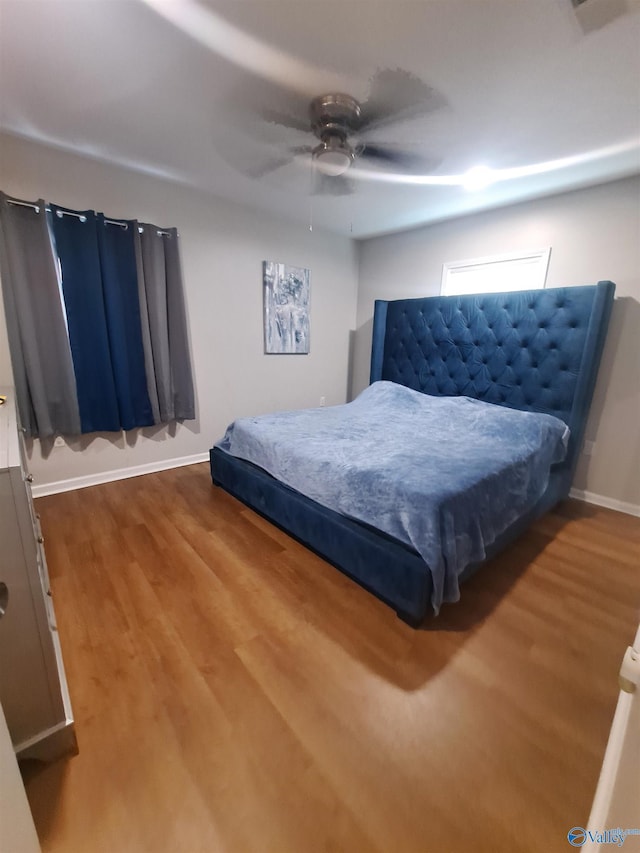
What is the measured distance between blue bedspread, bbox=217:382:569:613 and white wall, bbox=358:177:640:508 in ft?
1.43

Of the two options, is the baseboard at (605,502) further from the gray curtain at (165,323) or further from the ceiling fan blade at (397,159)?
the gray curtain at (165,323)

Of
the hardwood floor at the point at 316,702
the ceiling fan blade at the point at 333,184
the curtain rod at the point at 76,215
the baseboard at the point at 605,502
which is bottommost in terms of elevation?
the hardwood floor at the point at 316,702

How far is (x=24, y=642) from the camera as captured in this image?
1001 mm

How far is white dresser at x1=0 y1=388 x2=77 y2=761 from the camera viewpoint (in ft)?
3.08

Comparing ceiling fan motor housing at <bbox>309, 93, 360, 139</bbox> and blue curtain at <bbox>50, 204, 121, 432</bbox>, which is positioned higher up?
ceiling fan motor housing at <bbox>309, 93, 360, 139</bbox>

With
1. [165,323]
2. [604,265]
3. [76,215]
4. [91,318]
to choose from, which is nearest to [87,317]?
[91,318]

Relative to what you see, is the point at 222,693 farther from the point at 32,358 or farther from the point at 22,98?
the point at 22,98

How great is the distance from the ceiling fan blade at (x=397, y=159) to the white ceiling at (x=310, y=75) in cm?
4

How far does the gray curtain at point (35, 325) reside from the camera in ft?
7.52

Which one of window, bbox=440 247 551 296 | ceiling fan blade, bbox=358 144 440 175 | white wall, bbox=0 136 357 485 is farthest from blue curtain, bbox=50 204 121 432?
window, bbox=440 247 551 296

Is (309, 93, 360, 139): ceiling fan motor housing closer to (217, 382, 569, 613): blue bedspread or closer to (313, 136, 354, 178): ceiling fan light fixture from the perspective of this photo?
(313, 136, 354, 178): ceiling fan light fixture

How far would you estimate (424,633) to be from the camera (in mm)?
1574

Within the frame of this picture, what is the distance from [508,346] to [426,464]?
1740mm

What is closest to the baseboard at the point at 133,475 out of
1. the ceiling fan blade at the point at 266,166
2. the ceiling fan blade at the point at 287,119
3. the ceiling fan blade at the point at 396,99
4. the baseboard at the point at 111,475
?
the baseboard at the point at 111,475
